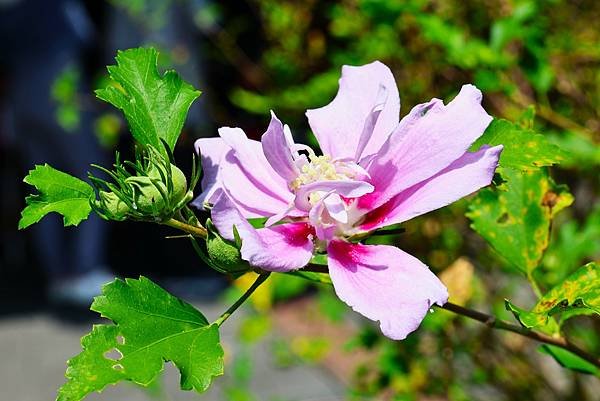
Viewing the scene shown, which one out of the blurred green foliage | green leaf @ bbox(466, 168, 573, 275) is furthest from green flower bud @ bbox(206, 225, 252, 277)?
the blurred green foliage

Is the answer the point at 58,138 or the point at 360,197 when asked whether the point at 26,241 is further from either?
the point at 360,197

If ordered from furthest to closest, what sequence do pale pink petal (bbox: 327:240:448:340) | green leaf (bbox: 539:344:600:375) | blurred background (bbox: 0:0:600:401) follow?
blurred background (bbox: 0:0:600:401) < green leaf (bbox: 539:344:600:375) < pale pink petal (bbox: 327:240:448:340)

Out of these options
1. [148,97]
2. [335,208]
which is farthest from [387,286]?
[148,97]

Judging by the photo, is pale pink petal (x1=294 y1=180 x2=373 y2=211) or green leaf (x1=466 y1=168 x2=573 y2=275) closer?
pale pink petal (x1=294 y1=180 x2=373 y2=211)

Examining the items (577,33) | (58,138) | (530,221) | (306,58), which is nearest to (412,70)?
(577,33)

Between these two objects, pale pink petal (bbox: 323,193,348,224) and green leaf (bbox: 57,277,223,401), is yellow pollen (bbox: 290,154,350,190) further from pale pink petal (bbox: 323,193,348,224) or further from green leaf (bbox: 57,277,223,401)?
green leaf (bbox: 57,277,223,401)

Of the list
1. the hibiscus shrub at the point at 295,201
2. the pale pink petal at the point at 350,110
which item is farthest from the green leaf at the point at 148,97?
the pale pink petal at the point at 350,110

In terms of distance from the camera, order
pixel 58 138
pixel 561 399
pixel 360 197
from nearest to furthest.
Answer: pixel 360 197, pixel 561 399, pixel 58 138
